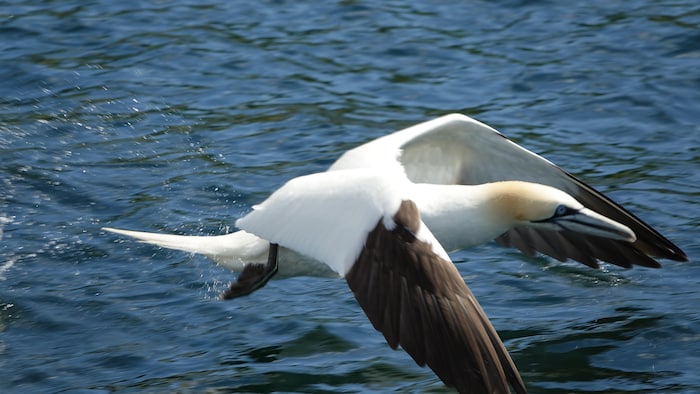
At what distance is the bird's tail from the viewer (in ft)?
22.2

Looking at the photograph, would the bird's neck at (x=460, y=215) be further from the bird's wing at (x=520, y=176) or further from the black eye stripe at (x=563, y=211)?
the bird's wing at (x=520, y=176)

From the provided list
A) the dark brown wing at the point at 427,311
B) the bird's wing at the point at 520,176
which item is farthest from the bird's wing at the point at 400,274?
the bird's wing at the point at 520,176

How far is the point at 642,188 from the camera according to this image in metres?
8.74

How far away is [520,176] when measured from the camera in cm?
747

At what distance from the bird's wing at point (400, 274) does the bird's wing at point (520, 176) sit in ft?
4.47

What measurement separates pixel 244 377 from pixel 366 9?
6.85 meters

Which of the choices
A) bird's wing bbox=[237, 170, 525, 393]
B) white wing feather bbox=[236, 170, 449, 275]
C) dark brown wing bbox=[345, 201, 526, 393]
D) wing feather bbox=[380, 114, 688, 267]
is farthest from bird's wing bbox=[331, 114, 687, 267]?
dark brown wing bbox=[345, 201, 526, 393]

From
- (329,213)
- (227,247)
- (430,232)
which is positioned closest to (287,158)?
(227,247)

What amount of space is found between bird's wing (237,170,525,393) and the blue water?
843 mm

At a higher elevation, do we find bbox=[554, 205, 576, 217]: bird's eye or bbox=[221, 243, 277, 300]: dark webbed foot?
bbox=[554, 205, 576, 217]: bird's eye

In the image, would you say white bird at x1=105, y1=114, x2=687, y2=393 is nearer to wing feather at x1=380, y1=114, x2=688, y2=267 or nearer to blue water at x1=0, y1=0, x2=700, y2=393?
wing feather at x1=380, y1=114, x2=688, y2=267

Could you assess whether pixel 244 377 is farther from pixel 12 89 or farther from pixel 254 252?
pixel 12 89

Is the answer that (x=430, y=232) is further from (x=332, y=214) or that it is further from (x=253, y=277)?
(x=253, y=277)

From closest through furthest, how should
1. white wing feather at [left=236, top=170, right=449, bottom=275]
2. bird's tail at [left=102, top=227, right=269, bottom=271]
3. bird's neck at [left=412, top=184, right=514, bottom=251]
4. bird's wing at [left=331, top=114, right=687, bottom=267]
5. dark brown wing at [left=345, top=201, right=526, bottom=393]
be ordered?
dark brown wing at [left=345, top=201, right=526, bottom=393] < white wing feather at [left=236, top=170, right=449, bottom=275] < bird's neck at [left=412, top=184, right=514, bottom=251] < bird's tail at [left=102, top=227, right=269, bottom=271] < bird's wing at [left=331, top=114, right=687, bottom=267]
